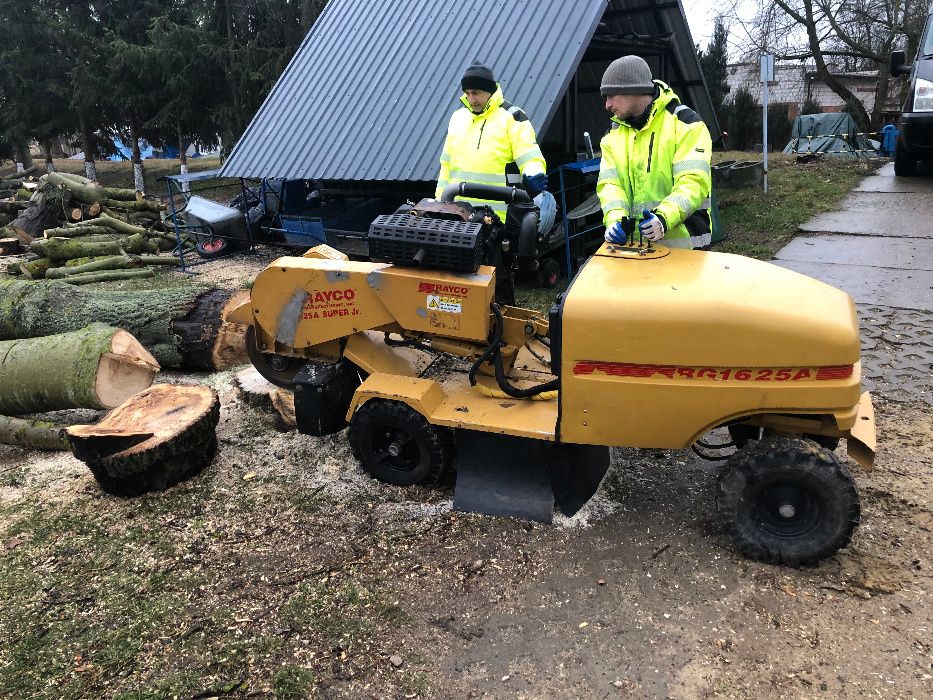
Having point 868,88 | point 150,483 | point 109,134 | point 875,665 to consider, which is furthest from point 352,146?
point 868,88

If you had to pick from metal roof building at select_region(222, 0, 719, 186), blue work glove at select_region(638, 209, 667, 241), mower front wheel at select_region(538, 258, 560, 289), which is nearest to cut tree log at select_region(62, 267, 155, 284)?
metal roof building at select_region(222, 0, 719, 186)

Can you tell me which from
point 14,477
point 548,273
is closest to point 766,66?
point 548,273

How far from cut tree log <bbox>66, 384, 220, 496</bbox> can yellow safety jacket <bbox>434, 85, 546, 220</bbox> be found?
208 cm

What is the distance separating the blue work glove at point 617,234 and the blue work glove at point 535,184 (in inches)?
40.0

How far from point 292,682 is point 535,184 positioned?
308cm

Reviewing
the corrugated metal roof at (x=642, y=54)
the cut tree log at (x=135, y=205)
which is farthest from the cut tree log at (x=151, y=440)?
the cut tree log at (x=135, y=205)

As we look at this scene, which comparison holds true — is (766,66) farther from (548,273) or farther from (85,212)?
(85,212)

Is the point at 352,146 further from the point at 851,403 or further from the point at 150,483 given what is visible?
the point at 851,403

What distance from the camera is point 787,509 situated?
3074mm

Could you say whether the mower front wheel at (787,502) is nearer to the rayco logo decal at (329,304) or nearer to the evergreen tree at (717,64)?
the rayco logo decal at (329,304)

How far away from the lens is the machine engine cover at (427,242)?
3.52 meters

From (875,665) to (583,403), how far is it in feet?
4.84

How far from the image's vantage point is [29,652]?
2930 mm

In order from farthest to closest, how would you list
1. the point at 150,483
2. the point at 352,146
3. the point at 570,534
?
1. the point at 352,146
2. the point at 150,483
3. the point at 570,534
